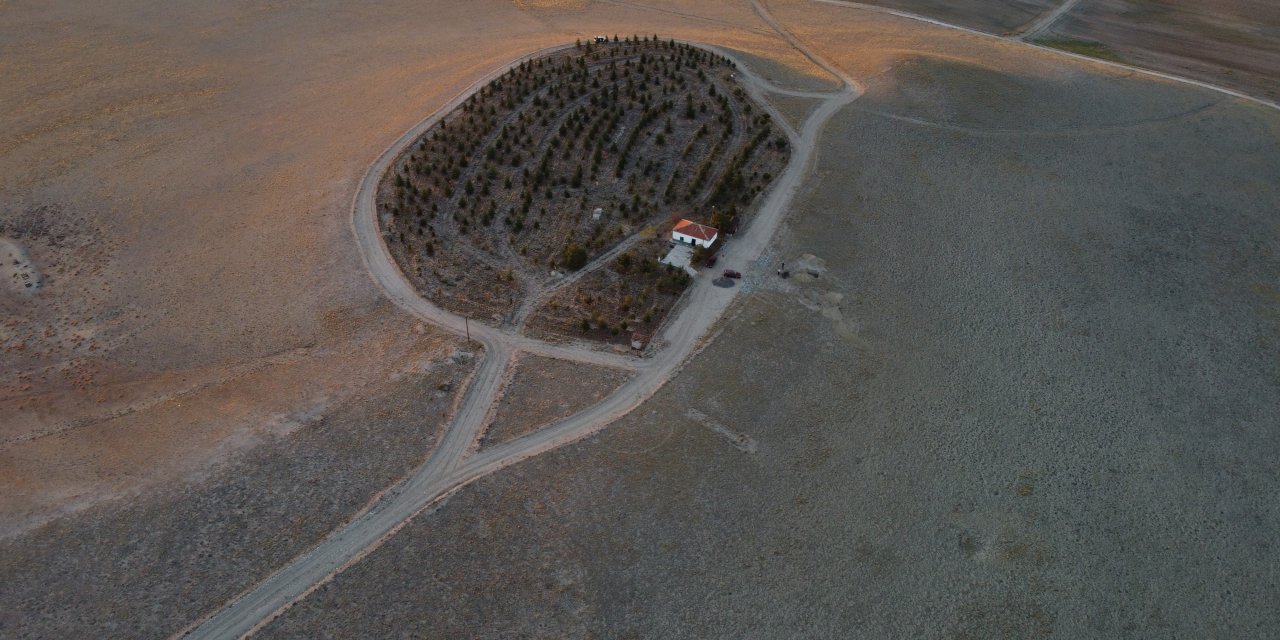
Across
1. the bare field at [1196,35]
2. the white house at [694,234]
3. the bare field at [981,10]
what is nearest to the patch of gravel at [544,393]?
the white house at [694,234]

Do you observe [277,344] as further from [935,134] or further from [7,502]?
[935,134]

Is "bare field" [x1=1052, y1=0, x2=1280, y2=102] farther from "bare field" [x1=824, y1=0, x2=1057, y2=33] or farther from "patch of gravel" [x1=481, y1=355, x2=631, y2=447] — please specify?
"patch of gravel" [x1=481, y1=355, x2=631, y2=447]

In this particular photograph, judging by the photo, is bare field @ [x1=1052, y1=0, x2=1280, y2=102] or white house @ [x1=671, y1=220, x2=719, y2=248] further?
bare field @ [x1=1052, y1=0, x2=1280, y2=102]

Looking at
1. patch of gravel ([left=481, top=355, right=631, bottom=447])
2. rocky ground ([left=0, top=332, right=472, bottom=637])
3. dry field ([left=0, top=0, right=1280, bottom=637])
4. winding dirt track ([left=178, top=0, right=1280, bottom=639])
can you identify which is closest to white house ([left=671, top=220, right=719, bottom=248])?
winding dirt track ([left=178, top=0, right=1280, bottom=639])

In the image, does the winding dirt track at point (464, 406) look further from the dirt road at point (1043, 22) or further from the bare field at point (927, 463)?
the dirt road at point (1043, 22)

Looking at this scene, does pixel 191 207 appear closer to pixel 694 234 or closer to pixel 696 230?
pixel 694 234

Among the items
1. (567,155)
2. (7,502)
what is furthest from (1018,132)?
(7,502)

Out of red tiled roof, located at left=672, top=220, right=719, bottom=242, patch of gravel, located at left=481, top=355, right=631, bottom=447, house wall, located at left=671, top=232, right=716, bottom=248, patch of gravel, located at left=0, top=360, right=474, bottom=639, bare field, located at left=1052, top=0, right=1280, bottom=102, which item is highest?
bare field, located at left=1052, top=0, right=1280, bottom=102
